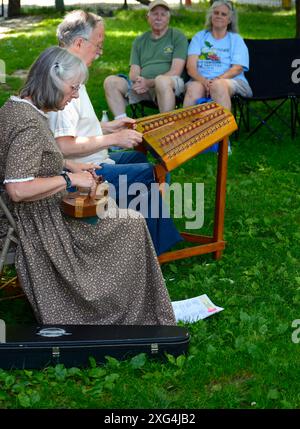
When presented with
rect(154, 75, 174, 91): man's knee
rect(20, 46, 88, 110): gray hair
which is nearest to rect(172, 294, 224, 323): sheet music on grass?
rect(20, 46, 88, 110): gray hair

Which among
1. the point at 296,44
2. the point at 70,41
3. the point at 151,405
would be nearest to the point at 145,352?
the point at 151,405

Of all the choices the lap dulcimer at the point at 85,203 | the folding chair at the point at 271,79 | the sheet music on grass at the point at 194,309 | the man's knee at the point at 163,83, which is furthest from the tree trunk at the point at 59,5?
the lap dulcimer at the point at 85,203

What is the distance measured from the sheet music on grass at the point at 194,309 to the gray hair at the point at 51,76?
1.21 meters

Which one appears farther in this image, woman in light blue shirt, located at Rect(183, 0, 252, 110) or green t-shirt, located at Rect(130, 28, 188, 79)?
green t-shirt, located at Rect(130, 28, 188, 79)

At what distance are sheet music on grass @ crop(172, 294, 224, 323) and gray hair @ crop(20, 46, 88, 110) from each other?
121cm

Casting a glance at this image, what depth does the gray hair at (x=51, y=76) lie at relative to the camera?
4.14 metres

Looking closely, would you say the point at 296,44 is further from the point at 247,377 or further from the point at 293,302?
the point at 247,377

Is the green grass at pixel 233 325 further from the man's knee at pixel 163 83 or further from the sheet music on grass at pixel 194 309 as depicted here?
the man's knee at pixel 163 83

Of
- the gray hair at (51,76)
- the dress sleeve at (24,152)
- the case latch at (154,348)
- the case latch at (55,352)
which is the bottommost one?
the case latch at (154,348)

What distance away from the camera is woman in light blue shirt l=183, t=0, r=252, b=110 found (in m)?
8.23

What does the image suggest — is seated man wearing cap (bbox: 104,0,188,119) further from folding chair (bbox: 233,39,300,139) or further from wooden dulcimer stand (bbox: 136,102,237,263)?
wooden dulcimer stand (bbox: 136,102,237,263)

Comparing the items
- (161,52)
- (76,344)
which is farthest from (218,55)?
(76,344)

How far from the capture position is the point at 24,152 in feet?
13.3

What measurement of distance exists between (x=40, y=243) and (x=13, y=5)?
15.4 metres
